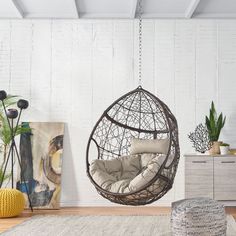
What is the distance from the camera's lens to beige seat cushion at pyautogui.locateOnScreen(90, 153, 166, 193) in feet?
14.0

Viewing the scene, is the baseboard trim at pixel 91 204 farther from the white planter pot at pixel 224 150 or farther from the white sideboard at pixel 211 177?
the white planter pot at pixel 224 150

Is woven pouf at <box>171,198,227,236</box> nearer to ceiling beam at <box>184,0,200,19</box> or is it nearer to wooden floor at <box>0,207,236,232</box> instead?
wooden floor at <box>0,207,236,232</box>

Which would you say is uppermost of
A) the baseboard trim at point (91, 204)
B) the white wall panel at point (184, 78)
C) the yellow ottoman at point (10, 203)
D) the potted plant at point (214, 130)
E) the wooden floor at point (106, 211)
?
the white wall panel at point (184, 78)

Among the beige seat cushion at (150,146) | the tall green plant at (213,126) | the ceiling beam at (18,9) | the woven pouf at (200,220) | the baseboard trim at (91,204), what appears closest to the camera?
the woven pouf at (200,220)

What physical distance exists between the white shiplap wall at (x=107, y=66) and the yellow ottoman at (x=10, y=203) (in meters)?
1.28

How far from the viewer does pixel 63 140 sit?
6.39m

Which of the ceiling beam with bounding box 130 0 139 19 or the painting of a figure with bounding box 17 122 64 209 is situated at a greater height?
the ceiling beam with bounding box 130 0 139 19

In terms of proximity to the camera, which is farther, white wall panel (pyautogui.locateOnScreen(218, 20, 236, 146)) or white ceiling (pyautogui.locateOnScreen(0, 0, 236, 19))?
Result: white wall panel (pyautogui.locateOnScreen(218, 20, 236, 146))

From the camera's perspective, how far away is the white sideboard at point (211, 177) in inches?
232

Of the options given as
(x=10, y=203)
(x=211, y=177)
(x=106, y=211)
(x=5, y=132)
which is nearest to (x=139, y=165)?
(x=106, y=211)

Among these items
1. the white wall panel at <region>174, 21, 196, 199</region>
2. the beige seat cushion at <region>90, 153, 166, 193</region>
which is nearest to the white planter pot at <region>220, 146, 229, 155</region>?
the white wall panel at <region>174, 21, 196, 199</region>

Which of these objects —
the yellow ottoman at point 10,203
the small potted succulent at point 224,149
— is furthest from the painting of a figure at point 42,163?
the small potted succulent at point 224,149

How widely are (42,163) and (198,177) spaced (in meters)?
2.28

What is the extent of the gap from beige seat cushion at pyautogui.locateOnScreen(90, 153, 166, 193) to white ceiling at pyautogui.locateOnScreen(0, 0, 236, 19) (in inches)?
86.0
